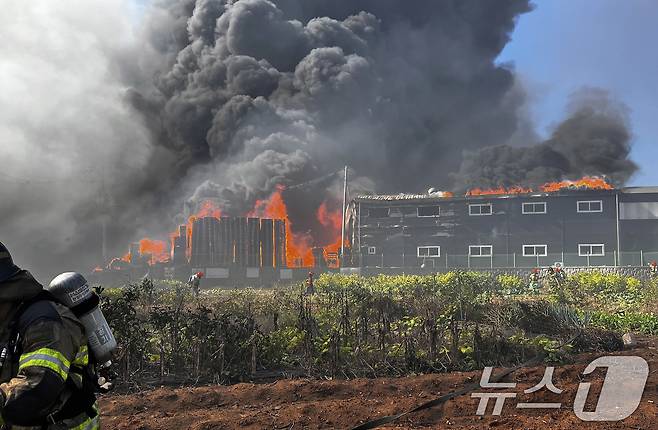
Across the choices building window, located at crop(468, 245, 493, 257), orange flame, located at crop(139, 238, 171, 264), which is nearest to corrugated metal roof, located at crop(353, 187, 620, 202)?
building window, located at crop(468, 245, 493, 257)

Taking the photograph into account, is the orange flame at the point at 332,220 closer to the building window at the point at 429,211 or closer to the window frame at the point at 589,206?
the building window at the point at 429,211

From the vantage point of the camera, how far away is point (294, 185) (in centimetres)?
5022

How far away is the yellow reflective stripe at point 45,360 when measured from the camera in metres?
2.61

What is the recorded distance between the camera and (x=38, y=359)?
8.57 ft

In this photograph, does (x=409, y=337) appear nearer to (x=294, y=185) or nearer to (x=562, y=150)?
(x=294, y=185)

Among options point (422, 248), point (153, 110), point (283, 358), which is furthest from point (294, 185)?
point (283, 358)

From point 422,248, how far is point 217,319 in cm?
3112

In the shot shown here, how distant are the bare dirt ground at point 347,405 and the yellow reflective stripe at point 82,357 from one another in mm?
2943

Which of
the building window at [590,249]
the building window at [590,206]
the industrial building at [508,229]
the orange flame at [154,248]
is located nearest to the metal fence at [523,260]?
the industrial building at [508,229]

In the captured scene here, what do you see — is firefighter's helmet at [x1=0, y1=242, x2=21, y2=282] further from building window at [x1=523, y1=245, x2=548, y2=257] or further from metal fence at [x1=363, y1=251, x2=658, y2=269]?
building window at [x1=523, y1=245, x2=548, y2=257]

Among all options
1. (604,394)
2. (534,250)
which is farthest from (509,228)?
(604,394)

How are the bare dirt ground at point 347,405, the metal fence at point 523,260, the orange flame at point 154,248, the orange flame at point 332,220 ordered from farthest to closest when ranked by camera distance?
the orange flame at point 332,220 < the orange flame at point 154,248 < the metal fence at point 523,260 < the bare dirt ground at point 347,405

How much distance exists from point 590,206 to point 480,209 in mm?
6579

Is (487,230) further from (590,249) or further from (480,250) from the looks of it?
(590,249)
